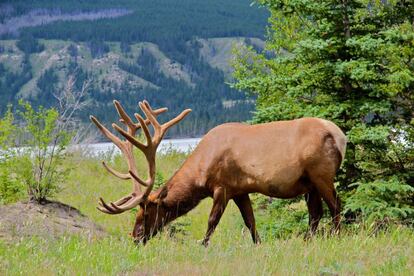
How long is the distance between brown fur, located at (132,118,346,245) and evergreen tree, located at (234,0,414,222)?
1038 mm

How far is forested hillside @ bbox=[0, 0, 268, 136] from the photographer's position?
3177 inches

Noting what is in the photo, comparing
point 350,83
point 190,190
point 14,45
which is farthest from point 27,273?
point 14,45

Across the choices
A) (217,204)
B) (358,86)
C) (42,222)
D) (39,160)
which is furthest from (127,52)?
(217,204)

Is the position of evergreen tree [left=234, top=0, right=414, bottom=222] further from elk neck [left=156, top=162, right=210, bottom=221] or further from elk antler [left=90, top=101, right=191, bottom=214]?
elk neck [left=156, top=162, right=210, bottom=221]

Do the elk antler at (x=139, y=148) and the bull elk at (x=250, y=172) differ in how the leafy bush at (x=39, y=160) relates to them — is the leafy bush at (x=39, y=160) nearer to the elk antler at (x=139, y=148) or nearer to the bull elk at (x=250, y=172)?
the elk antler at (x=139, y=148)

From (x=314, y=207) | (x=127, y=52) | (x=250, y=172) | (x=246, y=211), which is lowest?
(x=127, y=52)

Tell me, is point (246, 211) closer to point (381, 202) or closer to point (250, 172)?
point (250, 172)

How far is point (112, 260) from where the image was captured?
241 inches

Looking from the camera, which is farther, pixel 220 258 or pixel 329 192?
pixel 329 192

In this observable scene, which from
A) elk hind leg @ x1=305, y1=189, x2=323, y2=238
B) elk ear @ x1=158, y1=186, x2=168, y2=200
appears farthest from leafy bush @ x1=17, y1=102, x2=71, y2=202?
elk hind leg @ x1=305, y1=189, x2=323, y2=238

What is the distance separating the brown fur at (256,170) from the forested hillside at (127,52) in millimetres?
48718

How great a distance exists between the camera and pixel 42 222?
9.27 metres

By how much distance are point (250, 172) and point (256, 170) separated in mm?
66

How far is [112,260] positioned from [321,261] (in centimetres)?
160
